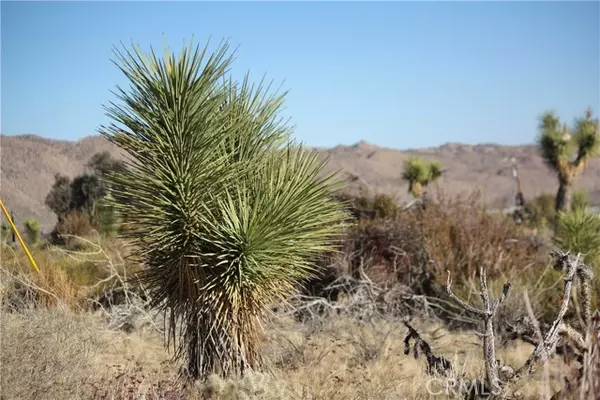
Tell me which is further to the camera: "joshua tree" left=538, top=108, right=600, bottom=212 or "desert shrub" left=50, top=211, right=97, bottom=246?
"joshua tree" left=538, top=108, right=600, bottom=212

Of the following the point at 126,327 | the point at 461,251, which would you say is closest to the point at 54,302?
the point at 126,327

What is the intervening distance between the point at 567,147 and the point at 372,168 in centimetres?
4107

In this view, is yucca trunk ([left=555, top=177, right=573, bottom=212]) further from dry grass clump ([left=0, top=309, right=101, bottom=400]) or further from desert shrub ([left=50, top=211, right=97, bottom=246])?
dry grass clump ([left=0, top=309, right=101, bottom=400])

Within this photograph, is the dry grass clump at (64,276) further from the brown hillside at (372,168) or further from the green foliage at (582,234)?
the green foliage at (582,234)

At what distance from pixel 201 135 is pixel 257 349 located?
7.54 ft

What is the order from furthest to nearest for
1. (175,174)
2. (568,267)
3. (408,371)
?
(408,371) < (175,174) < (568,267)

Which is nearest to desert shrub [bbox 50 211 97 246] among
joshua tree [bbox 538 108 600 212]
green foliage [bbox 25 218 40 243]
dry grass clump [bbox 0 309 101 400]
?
green foliage [bbox 25 218 40 243]

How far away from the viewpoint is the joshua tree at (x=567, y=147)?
24047mm

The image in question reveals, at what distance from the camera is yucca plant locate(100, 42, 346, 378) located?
20.7ft

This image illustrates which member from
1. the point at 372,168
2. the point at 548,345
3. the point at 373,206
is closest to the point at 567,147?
the point at 373,206

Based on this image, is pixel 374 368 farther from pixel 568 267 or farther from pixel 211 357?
pixel 568 267

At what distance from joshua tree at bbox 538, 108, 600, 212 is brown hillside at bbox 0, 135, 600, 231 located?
2661mm

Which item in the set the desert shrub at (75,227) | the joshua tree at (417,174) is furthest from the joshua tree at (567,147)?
the desert shrub at (75,227)

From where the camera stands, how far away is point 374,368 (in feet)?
26.7
